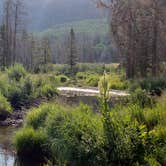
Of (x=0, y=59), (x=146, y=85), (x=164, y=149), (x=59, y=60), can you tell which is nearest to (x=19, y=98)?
(x=146, y=85)

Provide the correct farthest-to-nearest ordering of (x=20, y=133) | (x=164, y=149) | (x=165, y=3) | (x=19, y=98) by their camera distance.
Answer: (x=165, y=3) → (x=19, y=98) → (x=20, y=133) → (x=164, y=149)

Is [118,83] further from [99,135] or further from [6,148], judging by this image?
[99,135]

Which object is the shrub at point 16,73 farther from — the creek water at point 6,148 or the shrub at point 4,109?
the creek water at point 6,148

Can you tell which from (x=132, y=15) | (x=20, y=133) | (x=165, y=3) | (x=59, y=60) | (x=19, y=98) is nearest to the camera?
(x=20, y=133)

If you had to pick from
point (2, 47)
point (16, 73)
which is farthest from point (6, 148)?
point (2, 47)

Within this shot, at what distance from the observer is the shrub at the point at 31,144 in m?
14.6

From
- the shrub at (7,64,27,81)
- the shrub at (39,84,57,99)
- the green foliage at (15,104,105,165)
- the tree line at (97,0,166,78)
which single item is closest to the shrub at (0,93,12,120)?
the shrub at (39,84,57,99)

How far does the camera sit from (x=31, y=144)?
14891mm

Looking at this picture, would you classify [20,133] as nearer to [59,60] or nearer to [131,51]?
[131,51]

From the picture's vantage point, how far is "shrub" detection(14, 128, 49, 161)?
14.6 m

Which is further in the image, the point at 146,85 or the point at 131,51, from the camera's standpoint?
the point at 131,51

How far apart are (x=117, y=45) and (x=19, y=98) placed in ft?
76.3

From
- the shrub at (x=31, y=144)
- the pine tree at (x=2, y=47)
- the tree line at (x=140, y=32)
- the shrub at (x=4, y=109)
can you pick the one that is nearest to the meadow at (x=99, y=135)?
the shrub at (x=31, y=144)

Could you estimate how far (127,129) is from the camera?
1042 cm
